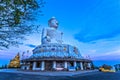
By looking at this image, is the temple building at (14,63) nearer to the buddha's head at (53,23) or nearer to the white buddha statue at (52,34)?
the white buddha statue at (52,34)

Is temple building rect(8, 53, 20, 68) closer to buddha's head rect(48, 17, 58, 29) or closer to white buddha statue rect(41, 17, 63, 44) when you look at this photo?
white buddha statue rect(41, 17, 63, 44)

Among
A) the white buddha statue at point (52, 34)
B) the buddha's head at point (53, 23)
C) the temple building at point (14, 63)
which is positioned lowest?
the temple building at point (14, 63)

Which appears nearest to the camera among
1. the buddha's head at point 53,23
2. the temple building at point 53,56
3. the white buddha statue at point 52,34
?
the temple building at point 53,56

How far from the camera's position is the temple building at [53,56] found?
1192 inches

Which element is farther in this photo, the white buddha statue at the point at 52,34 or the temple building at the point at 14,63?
the temple building at the point at 14,63

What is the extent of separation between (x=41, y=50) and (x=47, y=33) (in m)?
6.94

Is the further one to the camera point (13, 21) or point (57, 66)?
point (57, 66)

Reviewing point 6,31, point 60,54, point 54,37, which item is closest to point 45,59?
point 60,54

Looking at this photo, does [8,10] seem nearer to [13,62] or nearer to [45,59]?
[45,59]

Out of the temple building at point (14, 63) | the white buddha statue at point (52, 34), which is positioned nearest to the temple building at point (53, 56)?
the white buddha statue at point (52, 34)

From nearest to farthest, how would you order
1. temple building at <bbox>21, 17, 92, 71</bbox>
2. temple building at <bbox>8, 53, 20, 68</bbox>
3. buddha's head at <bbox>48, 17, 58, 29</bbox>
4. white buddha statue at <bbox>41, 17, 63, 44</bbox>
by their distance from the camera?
temple building at <bbox>21, 17, 92, 71</bbox> < white buddha statue at <bbox>41, 17, 63, 44</bbox> < buddha's head at <bbox>48, 17, 58, 29</bbox> < temple building at <bbox>8, 53, 20, 68</bbox>

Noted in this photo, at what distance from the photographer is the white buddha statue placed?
3813 cm

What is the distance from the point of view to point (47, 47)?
1368 inches

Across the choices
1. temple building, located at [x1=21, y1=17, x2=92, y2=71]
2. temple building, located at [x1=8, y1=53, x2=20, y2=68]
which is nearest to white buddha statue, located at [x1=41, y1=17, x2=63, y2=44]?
temple building, located at [x1=21, y1=17, x2=92, y2=71]
